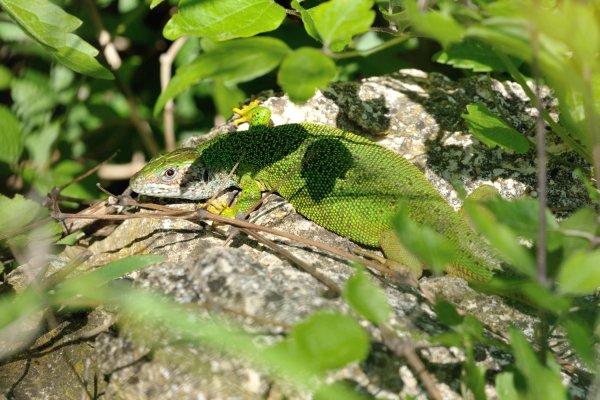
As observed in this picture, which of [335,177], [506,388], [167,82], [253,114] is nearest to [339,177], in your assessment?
[335,177]

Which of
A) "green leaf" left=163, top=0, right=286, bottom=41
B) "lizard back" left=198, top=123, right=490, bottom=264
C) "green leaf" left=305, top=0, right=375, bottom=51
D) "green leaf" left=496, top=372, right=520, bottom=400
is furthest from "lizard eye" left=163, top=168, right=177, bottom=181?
"green leaf" left=496, top=372, right=520, bottom=400

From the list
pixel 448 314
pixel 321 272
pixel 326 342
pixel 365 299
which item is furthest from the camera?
pixel 321 272

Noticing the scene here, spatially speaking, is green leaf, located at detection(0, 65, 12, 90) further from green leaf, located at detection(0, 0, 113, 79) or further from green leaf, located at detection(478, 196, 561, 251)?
green leaf, located at detection(478, 196, 561, 251)

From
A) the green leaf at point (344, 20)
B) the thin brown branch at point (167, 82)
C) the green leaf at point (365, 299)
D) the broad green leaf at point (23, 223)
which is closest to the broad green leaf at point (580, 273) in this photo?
the green leaf at point (365, 299)

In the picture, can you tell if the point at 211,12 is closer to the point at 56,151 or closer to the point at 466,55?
the point at 466,55

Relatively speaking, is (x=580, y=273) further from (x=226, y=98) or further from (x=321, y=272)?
(x=226, y=98)

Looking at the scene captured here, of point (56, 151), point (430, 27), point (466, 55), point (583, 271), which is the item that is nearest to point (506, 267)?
point (466, 55)

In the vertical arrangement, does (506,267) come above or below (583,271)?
below
